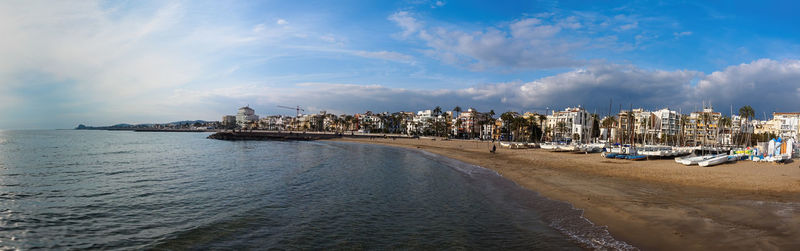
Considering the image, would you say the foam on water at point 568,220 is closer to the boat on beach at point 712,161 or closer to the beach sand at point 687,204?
the beach sand at point 687,204

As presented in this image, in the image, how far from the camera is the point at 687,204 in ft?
54.3

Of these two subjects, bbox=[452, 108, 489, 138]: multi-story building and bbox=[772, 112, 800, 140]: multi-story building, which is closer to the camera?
bbox=[772, 112, 800, 140]: multi-story building

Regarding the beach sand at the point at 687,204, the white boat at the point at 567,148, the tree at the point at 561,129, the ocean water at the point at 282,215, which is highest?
the tree at the point at 561,129

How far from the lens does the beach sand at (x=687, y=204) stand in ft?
37.6

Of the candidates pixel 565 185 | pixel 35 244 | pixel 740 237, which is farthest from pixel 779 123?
pixel 35 244

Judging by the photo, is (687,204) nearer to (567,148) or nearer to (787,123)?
(567,148)

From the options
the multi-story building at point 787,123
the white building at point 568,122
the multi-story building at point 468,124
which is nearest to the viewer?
the multi-story building at point 787,123

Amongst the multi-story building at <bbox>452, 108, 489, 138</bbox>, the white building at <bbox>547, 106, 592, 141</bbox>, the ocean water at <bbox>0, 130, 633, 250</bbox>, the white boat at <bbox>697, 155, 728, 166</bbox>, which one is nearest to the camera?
the ocean water at <bbox>0, 130, 633, 250</bbox>

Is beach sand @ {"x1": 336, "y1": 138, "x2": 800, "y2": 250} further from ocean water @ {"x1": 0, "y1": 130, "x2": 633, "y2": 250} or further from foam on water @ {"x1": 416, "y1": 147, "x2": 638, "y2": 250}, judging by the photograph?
ocean water @ {"x1": 0, "y1": 130, "x2": 633, "y2": 250}

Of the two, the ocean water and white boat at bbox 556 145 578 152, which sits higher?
white boat at bbox 556 145 578 152

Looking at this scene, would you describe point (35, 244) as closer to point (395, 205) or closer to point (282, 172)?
point (395, 205)

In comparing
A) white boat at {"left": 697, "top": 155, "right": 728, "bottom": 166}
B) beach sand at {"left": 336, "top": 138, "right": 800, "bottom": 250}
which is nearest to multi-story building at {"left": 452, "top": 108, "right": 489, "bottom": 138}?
white boat at {"left": 697, "top": 155, "right": 728, "bottom": 166}

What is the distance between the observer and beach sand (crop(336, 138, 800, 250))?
11469 mm

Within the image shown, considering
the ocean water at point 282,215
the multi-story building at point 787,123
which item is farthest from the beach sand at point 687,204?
the multi-story building at point 787,123
